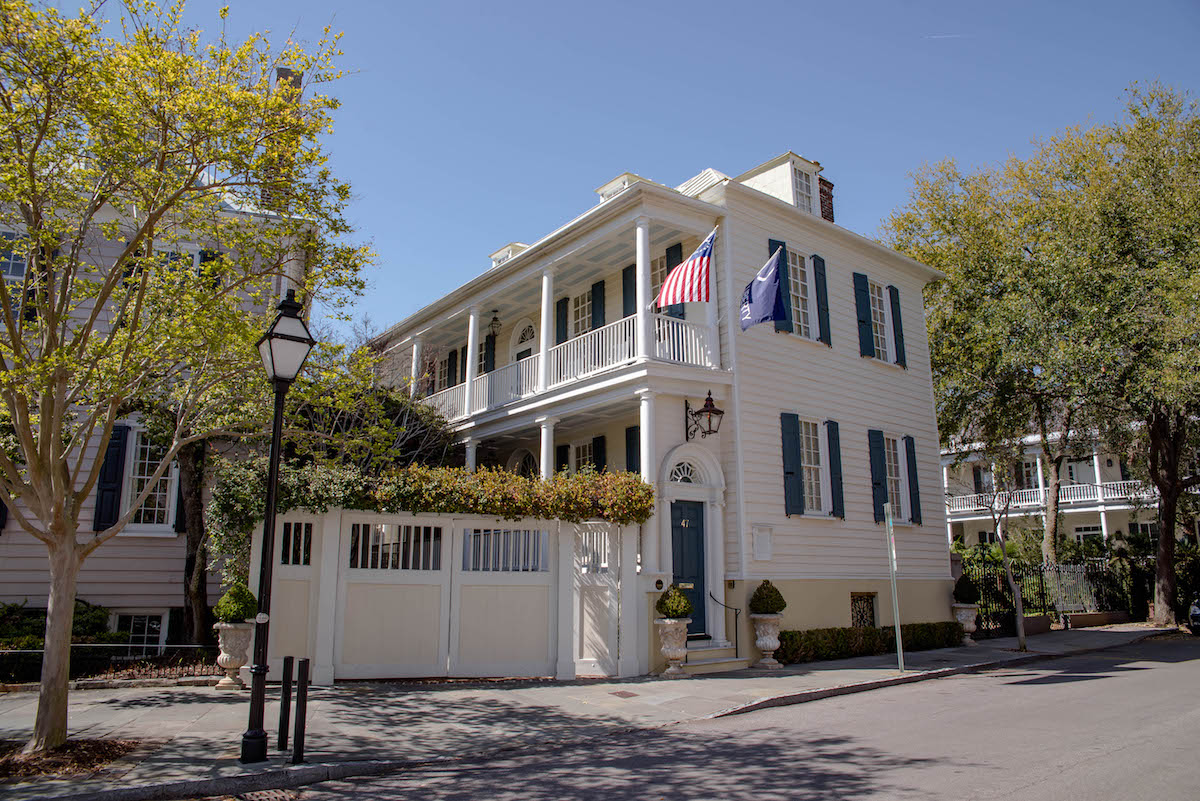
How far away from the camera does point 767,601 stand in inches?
529

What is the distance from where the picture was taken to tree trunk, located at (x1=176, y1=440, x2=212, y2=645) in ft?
42.7

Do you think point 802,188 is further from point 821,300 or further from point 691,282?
point 691,282

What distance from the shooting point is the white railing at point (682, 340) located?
1461 cm

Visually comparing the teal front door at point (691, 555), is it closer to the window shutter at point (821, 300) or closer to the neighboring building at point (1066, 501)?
the window shutter at point (821, 300)

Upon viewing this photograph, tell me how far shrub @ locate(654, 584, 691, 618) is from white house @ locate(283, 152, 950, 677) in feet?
1.03

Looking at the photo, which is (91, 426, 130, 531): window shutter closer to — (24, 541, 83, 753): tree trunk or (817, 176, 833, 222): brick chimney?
(24, 541, 83, 753): tree trunk

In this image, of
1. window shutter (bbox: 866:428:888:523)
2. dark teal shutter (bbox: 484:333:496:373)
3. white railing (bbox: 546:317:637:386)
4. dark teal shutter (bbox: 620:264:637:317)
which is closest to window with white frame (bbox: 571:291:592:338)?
dark teal shutter (bbox: 620:264:637:317)

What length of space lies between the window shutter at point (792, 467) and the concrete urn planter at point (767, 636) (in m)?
2.32

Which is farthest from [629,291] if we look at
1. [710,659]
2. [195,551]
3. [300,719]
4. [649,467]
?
[300,719]

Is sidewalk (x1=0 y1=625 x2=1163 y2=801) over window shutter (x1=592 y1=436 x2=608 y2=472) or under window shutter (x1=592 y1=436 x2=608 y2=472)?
under

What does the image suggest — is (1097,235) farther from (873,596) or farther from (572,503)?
(572,503)

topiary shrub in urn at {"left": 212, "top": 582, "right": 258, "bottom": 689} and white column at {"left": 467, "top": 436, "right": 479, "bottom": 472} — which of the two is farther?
white column at {"left": 467, "top": 436, "right": 479, "bottom": 472}

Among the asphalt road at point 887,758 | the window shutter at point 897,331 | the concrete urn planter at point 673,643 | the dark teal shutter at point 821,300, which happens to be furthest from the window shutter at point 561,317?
the asphalt road at point 887,758

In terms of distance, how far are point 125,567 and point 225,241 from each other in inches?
342
